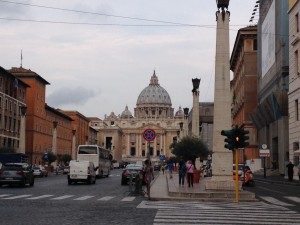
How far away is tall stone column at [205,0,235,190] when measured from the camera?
2473 centimetres

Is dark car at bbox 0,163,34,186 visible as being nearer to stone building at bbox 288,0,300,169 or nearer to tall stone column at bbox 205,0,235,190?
tall stone column at bbox 205,0,235,190

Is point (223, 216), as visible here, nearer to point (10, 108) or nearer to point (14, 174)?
point (14, 174)

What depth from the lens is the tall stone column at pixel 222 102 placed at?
2473cm

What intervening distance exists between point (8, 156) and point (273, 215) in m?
Result: 42.0

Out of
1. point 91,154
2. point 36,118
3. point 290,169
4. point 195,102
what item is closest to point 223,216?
point 290,169

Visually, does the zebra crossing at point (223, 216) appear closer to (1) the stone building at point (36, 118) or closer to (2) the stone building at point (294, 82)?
(2) the stone building at point (294, 82)

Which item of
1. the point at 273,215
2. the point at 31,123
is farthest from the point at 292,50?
the point at 31,123

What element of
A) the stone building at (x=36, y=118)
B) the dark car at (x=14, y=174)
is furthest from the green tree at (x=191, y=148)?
the stone building at (x=36, y=118)

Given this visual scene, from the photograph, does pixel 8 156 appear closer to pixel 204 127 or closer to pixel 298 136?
pixel 298 136

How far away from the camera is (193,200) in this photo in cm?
2120

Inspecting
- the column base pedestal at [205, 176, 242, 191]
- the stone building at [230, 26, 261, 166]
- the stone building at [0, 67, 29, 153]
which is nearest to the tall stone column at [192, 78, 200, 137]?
the column base pedestal at [205, 176, 242, 191]

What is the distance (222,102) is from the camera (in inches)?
974

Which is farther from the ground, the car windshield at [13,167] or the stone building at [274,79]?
the stone building at [274,79]

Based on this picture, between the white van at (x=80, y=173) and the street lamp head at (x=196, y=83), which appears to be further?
the street lamp head at (x=196, y=83)
